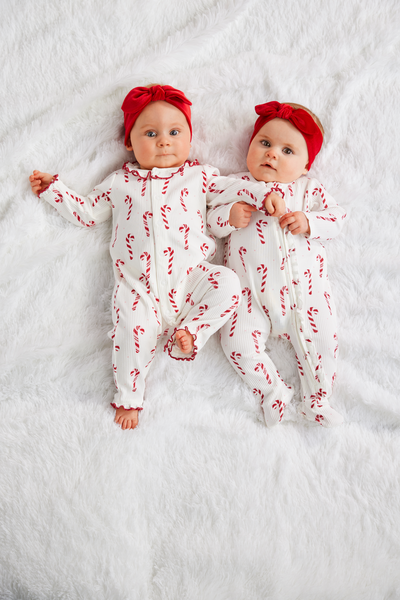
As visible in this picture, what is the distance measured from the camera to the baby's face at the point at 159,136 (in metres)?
1.51

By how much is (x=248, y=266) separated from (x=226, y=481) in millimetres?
675

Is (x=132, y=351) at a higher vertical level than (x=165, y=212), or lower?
→ lower

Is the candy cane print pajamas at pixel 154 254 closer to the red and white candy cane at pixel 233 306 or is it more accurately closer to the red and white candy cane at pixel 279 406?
the red and white candy cane at pixel 233 306

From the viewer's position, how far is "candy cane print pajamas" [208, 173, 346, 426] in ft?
4.91

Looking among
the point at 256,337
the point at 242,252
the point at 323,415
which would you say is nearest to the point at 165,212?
the point at 242,252

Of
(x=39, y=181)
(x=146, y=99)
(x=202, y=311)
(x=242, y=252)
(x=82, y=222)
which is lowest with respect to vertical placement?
(x=202, y=311)

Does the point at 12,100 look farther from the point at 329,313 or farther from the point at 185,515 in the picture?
the point at 185,515

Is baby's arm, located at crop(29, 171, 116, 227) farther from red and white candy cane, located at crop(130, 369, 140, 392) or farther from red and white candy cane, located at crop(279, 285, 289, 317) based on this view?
red and white candy cane, located at crop(279, 285, 289, 317)

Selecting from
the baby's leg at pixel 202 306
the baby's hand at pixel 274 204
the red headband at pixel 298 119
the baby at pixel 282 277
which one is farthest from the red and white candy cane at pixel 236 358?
the red headband at pixel 298 119

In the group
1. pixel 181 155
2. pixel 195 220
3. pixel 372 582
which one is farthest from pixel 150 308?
pixel 372 582

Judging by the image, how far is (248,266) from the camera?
5.08 feet

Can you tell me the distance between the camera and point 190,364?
1.55m

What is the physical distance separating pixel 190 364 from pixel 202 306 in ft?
0.72

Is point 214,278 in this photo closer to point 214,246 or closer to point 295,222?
point 214,246
